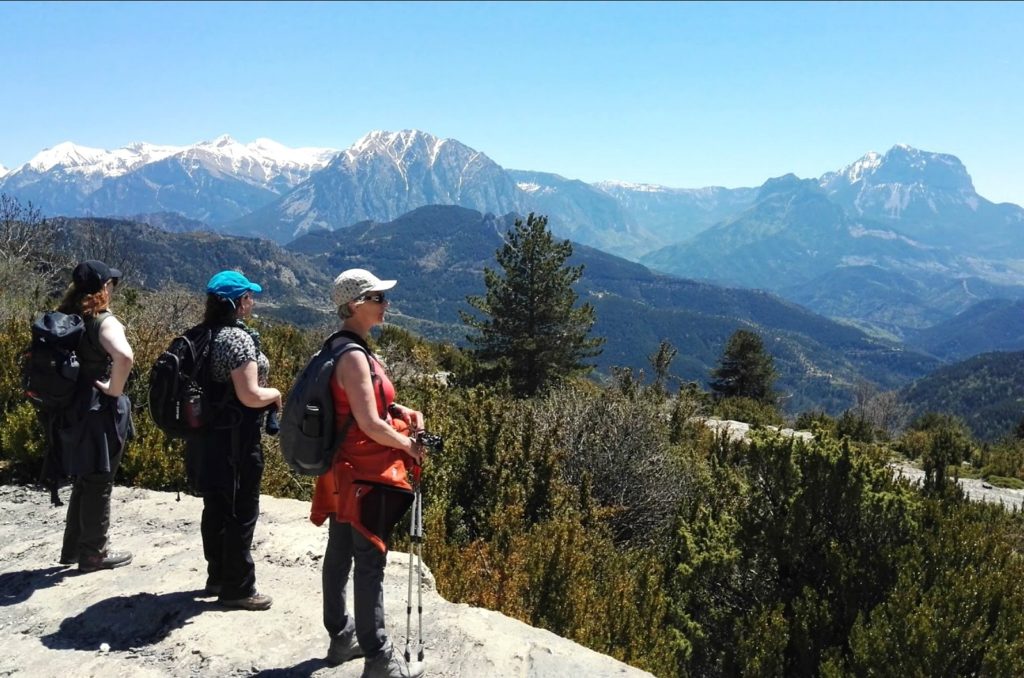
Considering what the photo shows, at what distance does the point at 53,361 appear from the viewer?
3.51m

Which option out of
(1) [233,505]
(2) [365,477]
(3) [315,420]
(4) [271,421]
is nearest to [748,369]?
(4) [271,421]

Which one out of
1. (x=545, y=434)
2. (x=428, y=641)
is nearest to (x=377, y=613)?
(x=428, y=641)

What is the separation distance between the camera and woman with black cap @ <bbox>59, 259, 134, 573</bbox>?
3.58 meters

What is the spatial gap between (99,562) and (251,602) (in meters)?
1.25

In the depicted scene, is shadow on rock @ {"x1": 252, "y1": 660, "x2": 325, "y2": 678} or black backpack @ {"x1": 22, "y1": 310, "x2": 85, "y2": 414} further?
black backpack @ {"x1": 22, "y1": 310, "x2": 85, "y2": 414}

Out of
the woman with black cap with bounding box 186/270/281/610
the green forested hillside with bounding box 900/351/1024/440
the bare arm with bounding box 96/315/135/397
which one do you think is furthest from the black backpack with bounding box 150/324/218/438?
the green forested hillside with bounding box 900/351/1024/440

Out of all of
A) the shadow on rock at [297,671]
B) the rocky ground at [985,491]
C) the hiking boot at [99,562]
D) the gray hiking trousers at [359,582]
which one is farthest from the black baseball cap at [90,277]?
the rocky ground at [985,491]

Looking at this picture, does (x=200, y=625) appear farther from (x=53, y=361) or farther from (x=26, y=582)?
(x=53, y=361)

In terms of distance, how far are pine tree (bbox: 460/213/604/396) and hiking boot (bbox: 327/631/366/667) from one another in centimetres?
1505

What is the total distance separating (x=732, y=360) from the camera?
3128 centimetres

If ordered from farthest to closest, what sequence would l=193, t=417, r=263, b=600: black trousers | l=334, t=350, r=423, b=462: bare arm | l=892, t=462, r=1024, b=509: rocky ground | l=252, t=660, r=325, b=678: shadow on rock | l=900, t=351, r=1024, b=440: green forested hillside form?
l=900, t=351, r=1024, b=440: green forested hillside, l=892, t=462, r=1024, b=509: rocky ground, l=193, t=417, r=263, b=600: black trousers, l=252, t=660, r=325, b=678: shadow on rock, l=334, t=350, r=423, b=462: bare arm

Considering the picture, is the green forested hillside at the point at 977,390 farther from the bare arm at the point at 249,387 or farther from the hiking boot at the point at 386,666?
the bare arm at the point at 249,387

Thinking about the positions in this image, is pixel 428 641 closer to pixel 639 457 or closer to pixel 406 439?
pixel 406 439

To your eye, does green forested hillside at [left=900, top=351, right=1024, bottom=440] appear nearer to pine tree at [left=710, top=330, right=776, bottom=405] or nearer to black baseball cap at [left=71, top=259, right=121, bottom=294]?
pine tree at [left=710, top=330, right=776, bottom=405]
